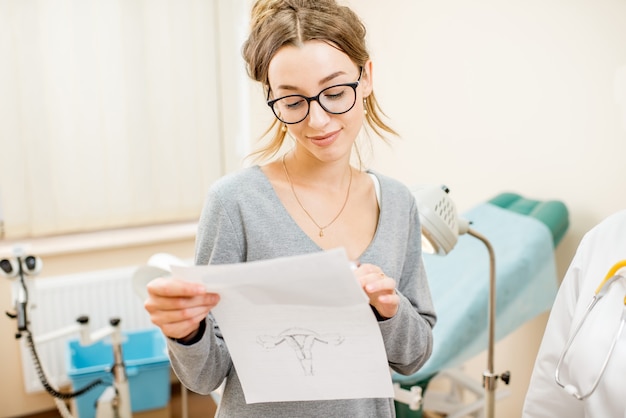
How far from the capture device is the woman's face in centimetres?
80

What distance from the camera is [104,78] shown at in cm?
266

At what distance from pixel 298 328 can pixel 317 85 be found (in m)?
0.36

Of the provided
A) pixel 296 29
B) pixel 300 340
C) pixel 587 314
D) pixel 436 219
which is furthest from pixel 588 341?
pixel 296 29

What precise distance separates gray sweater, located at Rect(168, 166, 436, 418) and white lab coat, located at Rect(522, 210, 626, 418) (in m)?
0.23

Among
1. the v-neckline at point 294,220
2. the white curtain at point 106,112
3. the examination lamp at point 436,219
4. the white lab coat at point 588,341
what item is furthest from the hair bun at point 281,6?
the white curtain at point 106,112

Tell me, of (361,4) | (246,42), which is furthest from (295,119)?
(361,4)

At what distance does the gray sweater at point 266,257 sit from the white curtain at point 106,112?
2.07 meters

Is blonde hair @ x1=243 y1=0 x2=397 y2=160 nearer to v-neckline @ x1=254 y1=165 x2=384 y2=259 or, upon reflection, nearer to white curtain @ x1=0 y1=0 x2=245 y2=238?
v-neckline @ x1=254 y1=165 x2=384 y2=259

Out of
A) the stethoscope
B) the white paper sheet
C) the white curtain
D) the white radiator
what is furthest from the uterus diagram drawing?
the white curtain

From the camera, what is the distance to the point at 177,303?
68 centimetres

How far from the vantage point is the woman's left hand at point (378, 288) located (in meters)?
0.71

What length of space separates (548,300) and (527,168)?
0.46 m

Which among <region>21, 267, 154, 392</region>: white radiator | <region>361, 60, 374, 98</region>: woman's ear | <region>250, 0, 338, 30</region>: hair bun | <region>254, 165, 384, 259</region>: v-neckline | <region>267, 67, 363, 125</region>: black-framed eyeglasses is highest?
<region>250, 0, 338, 30</region>: hair bun

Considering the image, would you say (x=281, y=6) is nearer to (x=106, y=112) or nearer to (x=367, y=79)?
(x=367, y=79)
